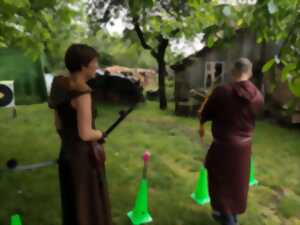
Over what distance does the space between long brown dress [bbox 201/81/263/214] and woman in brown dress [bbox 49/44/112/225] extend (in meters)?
1.17

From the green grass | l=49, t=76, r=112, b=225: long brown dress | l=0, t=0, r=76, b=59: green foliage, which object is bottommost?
the green grass

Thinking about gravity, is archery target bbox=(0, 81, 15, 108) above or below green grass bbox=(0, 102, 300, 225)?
above

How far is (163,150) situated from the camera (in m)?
5.84

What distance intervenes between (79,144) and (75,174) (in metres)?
0.23

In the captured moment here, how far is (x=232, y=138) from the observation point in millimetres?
2855

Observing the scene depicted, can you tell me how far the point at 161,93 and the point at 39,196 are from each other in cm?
756

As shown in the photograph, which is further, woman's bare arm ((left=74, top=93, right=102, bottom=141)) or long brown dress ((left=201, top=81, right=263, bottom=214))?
long brown dress ((left=201, top=81, right=263, bottom=214))

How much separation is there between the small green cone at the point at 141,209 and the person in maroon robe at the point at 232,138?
0.69m

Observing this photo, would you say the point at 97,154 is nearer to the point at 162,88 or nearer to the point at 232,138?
the point at 232,138

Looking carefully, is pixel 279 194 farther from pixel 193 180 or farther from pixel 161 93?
pixel 161 93

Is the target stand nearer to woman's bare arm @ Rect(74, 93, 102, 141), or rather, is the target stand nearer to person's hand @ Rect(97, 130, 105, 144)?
person's hand @ Rect(97, 130, 105, 144)

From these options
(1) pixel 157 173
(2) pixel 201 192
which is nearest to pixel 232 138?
(2) pixel 201 192

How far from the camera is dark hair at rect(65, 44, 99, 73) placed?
81.5 inches

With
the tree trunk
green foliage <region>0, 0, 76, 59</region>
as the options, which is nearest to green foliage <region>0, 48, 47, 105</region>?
the tree trunk
